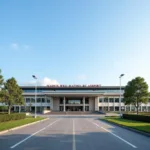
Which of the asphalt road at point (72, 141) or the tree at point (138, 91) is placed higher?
the tree at point (138, 91)

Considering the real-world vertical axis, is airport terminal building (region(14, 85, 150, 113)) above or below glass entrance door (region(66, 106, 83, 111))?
above

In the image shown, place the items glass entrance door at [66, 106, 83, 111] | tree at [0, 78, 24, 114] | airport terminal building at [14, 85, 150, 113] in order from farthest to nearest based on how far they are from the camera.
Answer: glass entrance door at [66, 106, 83, 111], airport terminal building at [14, 85, 150, 113], tree at [0, 78, 24, 114]

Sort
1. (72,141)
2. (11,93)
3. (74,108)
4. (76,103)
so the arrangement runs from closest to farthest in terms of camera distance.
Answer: (72,141) < (11,93) < (74,108) < (76,103)

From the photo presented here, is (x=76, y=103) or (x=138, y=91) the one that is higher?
(x=138, y=91)

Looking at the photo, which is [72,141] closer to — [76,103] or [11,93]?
[11,93]

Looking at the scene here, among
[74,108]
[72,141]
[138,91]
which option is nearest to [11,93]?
[138,91]

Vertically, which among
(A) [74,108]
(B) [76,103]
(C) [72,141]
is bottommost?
(A) [74,108]

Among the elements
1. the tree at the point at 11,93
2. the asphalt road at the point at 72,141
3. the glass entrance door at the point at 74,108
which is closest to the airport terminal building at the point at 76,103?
the glass entrance door at the point at 74,108

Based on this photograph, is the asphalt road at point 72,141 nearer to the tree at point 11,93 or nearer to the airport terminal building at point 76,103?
the tree at point 11,93

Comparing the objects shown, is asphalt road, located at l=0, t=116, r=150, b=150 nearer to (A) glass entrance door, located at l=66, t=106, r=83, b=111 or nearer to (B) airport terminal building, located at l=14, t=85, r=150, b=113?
(A) glass entrance door, located at l=66, t=106, r=83, b=111

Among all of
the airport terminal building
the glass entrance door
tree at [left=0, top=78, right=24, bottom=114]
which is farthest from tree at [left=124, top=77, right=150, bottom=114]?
the glass entrance door

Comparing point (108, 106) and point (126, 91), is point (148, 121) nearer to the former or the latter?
point (126, 91)

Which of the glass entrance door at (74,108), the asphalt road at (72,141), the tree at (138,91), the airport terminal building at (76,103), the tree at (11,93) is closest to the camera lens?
the asphalt road at (72,141)

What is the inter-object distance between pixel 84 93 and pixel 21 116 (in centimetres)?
5454
